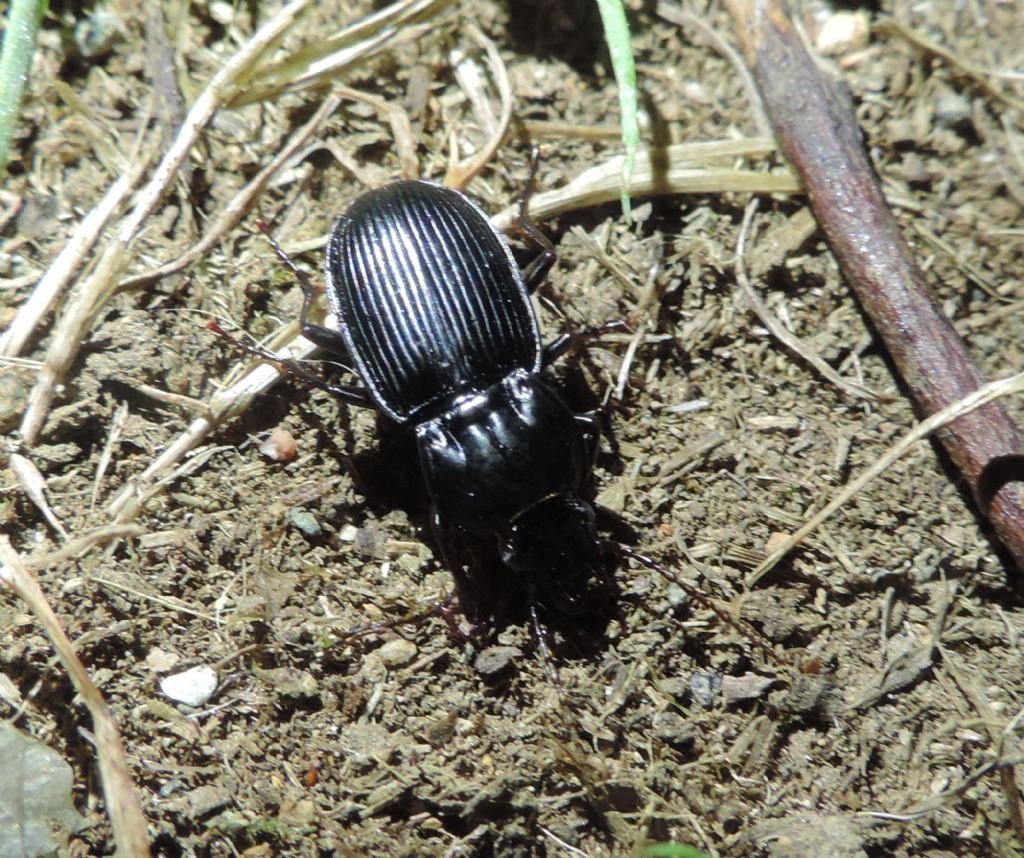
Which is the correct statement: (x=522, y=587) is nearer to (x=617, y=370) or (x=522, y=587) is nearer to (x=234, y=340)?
(x=617, y=370)

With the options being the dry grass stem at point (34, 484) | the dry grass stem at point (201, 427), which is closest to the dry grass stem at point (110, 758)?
the dry grass stem at point (34, 484)

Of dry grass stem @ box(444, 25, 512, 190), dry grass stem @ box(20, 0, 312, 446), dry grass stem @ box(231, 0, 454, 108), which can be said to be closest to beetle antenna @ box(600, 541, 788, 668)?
dry grass stem @ box(444, 25, 512, 190)

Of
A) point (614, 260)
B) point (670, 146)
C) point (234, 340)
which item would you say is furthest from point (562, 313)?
point (234, 340)

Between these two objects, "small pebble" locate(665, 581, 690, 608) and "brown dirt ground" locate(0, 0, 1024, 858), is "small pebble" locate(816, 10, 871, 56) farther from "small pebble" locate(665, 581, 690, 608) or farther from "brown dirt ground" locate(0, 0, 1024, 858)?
"small pebble" locate(665, 581, 690, 608)

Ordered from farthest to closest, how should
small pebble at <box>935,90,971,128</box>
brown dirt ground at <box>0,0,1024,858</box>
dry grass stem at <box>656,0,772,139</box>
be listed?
small pebble at <box>935,90,971,128</box> → dry grass stem at <box>656,0,772,139</box> → brown dirt ground at <box>0,0,1024,858</box>

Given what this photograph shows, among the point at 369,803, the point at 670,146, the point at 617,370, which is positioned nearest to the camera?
the point at 369,803
